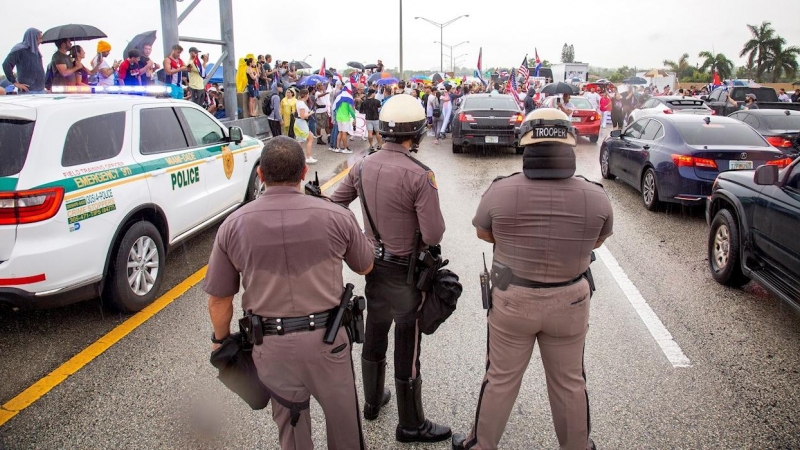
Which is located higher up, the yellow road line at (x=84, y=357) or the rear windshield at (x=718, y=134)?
the rear windshield at (x=718, y=134)

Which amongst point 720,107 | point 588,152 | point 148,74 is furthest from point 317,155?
point 720,107

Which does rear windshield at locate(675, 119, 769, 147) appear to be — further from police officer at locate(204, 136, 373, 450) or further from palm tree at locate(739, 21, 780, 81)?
palm tree at locate(739, 21, 780, 81)

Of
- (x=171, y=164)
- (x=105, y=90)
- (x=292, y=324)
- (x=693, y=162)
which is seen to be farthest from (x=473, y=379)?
(x=693, y=162)

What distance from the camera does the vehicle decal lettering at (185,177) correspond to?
5.67 m

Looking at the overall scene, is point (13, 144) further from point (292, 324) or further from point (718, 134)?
point (718, 134)

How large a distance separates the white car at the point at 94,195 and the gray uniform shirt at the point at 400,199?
8.24ft

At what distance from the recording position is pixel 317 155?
14.9m

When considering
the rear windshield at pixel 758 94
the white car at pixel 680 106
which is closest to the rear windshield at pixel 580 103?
the white car at pixel 680 106

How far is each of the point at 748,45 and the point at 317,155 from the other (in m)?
60.7

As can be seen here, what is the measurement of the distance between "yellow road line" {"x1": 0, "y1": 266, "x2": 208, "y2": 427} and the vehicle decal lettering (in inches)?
38.8

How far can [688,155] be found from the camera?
819 centimetres

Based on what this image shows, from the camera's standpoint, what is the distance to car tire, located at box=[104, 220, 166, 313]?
4.77 m

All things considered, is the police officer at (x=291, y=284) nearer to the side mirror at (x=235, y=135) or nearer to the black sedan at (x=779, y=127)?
→ the side mirror at (x=235, y=135)

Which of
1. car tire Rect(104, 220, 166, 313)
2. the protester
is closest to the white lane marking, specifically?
car tire Rect(104, 220, 166, 313)
